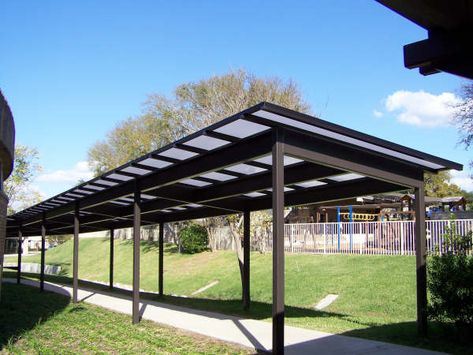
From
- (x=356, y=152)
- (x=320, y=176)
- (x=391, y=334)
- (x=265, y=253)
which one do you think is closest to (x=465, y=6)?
(x=356, y=152)

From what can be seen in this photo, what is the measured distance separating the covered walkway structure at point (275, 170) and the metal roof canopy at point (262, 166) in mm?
15

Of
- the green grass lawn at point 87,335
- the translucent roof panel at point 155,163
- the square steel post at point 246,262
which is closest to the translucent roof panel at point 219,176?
the translucent roof panel at point 155,163

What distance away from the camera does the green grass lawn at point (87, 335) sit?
8.38 m

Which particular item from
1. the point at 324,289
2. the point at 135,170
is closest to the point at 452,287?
the point at 135,170

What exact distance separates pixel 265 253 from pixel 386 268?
10.6 metres

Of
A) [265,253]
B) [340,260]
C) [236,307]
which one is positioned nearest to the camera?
[236,307]

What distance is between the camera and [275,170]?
23.1 ft

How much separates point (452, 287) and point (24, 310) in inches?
418

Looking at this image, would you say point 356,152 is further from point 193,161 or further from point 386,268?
point 386,268

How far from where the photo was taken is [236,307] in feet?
48.4

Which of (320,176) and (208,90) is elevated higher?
(208,90)

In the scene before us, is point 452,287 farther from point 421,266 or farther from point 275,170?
point 275,170

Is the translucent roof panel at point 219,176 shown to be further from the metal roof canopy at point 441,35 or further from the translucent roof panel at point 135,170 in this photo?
the metal roof canopy at point 441,35

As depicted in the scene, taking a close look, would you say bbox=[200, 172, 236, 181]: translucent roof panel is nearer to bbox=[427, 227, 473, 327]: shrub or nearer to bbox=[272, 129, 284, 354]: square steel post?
bbox=[272, 129, 284, 354]: square steel post
